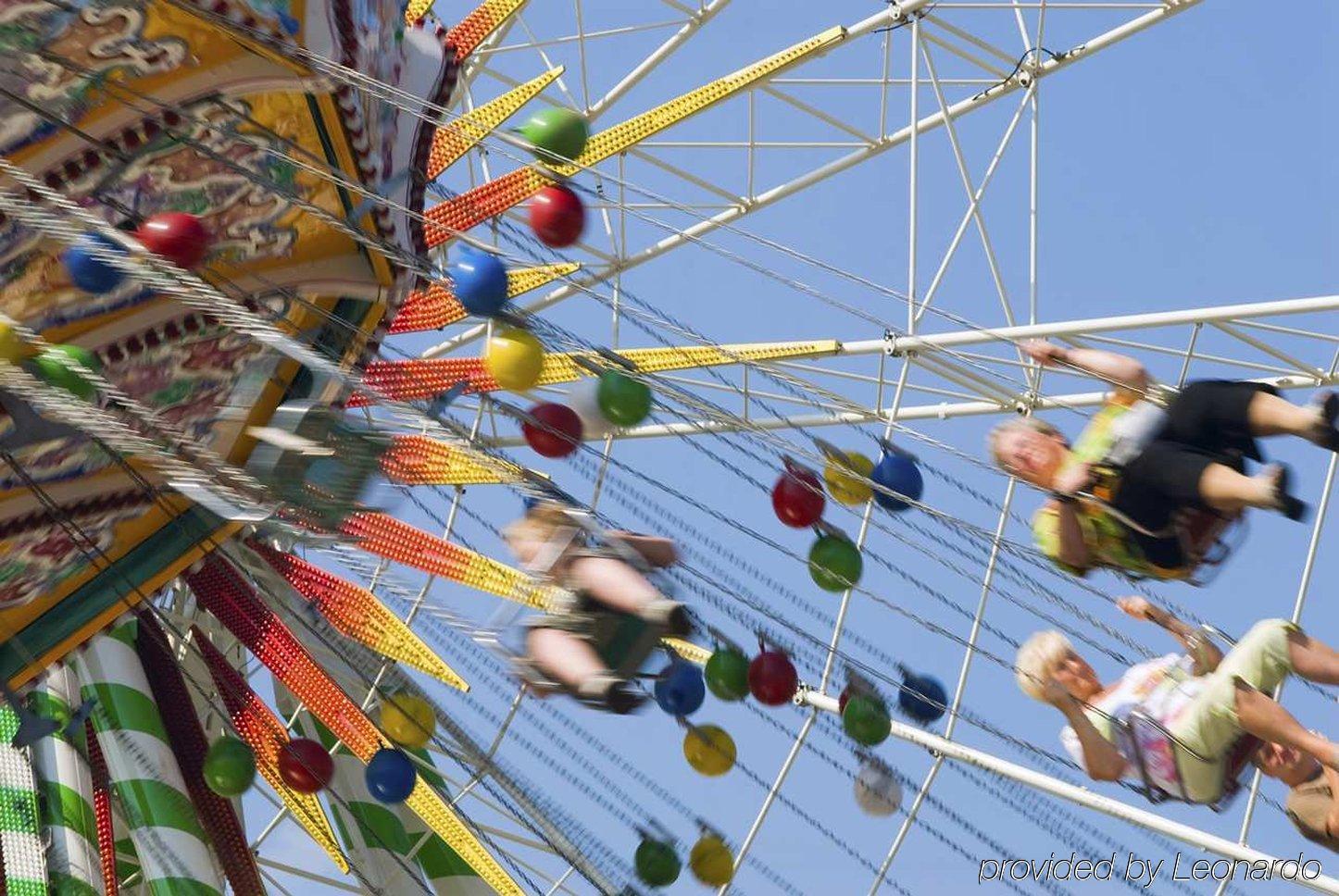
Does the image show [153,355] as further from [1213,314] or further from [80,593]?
[1213,314]

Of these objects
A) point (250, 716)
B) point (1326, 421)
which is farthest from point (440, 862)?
point (1326, 421)

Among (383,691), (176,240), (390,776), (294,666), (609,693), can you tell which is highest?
(176,240)

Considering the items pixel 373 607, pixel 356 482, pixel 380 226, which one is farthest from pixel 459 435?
pixel 373 607

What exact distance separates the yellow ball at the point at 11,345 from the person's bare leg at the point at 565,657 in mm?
1830

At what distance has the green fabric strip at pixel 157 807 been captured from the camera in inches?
372

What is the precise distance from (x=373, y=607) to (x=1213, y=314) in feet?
13.8

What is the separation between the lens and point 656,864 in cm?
780

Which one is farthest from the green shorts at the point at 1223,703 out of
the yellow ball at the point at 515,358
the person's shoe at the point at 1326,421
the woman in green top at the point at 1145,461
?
the yellow ball at the point at 515,358

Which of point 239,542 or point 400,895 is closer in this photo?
point 239,542

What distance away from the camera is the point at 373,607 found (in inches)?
392

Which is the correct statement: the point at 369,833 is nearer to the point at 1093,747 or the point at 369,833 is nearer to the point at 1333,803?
the point at 1093,747

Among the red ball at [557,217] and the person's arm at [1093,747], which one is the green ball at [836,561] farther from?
the red ball at [557,217]

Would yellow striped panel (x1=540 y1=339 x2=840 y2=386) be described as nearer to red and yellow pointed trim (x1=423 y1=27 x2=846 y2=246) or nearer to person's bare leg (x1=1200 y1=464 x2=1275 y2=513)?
red and yellow pointed trim (x1=423 y1=27 x2=846 y2=246)

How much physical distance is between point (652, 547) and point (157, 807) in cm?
374
